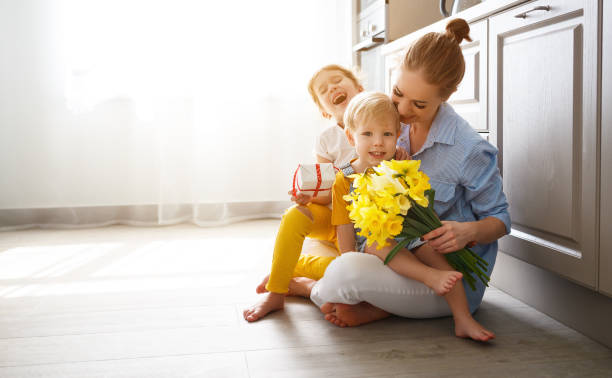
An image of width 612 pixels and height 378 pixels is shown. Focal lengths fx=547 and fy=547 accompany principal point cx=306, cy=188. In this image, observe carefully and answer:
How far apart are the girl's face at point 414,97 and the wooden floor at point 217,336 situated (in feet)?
1.75

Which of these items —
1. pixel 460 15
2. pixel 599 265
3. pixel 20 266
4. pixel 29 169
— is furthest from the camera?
pixel 29 169

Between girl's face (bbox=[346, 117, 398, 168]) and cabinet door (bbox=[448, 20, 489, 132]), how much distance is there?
15.0 inches

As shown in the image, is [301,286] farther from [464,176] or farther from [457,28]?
[457,28]

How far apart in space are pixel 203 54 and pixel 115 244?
45.1 inches

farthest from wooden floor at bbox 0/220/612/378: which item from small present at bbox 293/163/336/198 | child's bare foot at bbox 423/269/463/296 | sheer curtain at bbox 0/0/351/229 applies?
sheer curtain at bbox 0/0/351/229

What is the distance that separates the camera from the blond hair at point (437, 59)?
4.35 ft

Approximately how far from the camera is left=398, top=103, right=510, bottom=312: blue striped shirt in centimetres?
137

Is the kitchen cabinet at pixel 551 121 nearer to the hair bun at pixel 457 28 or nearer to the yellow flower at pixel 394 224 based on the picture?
the hair bun at pixel 457 28

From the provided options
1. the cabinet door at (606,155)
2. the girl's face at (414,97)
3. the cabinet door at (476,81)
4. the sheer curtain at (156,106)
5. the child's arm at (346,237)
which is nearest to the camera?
the cabinet door at (606,155)

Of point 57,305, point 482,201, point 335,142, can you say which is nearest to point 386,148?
point 482,201

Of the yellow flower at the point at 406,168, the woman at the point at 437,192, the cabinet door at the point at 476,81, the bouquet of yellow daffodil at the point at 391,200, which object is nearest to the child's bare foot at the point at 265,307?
the woman at the point at 437,192

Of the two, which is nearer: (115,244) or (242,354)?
(242,354)

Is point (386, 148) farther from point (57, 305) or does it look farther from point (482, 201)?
point (57, 305)

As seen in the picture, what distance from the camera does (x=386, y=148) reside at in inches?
54.2
